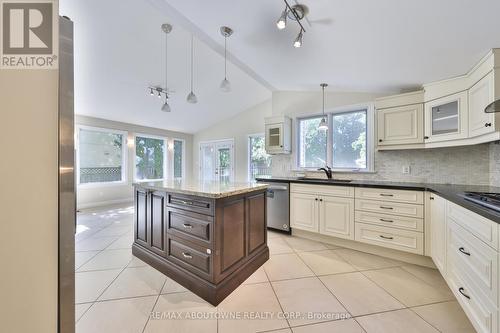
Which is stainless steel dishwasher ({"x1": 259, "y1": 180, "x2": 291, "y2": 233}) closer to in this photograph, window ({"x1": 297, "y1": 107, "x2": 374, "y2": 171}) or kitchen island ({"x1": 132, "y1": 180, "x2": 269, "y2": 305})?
window ({"x1": 297, "y1": 107, "x2": 374, "y2": 171})

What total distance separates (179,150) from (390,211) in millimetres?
6463

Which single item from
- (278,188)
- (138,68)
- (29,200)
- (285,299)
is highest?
(138,68)

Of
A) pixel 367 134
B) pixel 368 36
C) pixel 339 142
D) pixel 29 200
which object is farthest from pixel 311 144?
pixel 29 200

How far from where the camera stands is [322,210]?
2.88 meters

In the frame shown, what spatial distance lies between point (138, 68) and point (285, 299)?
157 inches

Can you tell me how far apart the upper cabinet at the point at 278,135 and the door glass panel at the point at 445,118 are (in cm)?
202

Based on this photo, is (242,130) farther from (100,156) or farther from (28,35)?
(28,35)

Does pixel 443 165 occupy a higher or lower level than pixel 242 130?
lower

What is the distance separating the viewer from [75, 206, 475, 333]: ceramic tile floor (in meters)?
1.46

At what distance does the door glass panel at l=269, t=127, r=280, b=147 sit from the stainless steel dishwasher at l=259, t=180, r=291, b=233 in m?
0.79

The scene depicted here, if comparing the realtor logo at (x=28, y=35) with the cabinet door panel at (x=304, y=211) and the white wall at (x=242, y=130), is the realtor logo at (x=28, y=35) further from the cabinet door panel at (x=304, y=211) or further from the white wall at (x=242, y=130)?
the white wall at (x=242, y=130)

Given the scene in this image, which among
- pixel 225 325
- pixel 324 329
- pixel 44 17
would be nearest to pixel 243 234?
pixel 225 325

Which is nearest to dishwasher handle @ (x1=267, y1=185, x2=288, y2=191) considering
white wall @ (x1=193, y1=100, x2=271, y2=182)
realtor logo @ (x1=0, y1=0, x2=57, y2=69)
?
white wall @ (x1=193, y1=100, x2=271, y2=182)

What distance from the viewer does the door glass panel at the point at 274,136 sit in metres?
3.77
